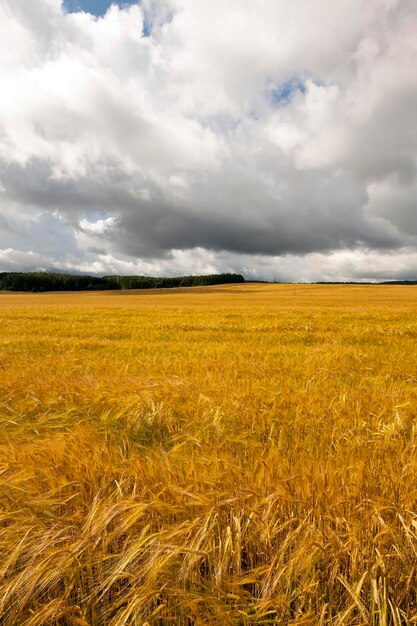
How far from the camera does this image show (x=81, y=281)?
6658 inches

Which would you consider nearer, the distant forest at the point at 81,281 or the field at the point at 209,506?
the field at the point at 209,506

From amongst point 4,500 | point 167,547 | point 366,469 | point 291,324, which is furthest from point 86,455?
point 291,324

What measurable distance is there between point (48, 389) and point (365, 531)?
4.59m

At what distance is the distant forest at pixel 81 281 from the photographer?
16038 centimetres

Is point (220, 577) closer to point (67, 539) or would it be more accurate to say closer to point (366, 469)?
point (67, 539)

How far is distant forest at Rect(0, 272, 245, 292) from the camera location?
526ft

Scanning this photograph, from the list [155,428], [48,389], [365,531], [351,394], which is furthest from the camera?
[48,389]

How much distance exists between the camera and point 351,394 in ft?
14.3

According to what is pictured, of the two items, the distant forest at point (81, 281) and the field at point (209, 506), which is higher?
the distant forest at point (81, 281)

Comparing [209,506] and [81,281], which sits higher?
[81,281]

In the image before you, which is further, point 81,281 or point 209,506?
point 81,281

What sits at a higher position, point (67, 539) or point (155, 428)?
point (67, 539)

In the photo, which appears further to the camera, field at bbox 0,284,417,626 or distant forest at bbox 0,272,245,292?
distant forest at bbox 0,272,245,292

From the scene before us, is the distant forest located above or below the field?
above
